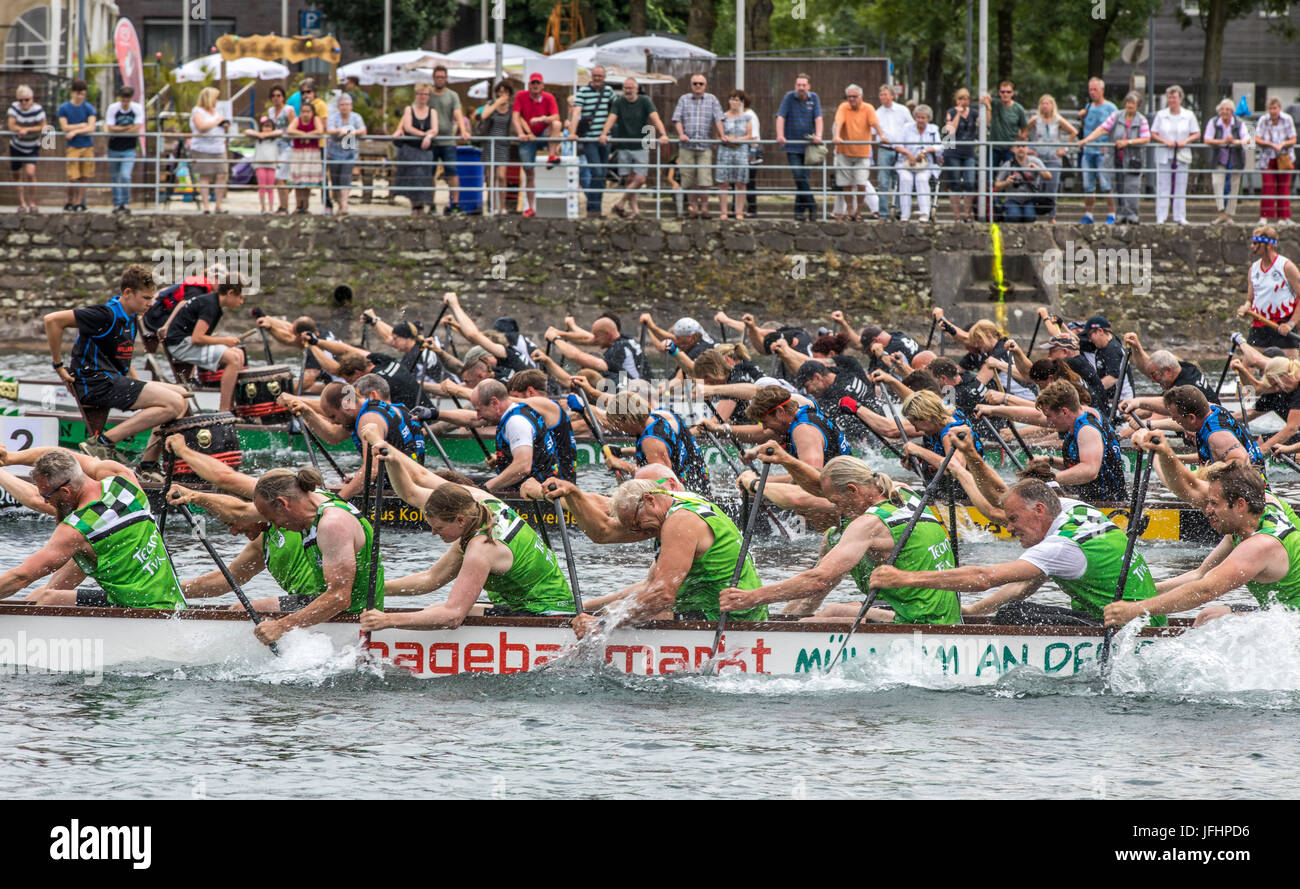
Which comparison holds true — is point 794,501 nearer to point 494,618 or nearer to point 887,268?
point 494,618

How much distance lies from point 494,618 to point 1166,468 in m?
4.26

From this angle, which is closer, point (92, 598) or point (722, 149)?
point (92, 598)

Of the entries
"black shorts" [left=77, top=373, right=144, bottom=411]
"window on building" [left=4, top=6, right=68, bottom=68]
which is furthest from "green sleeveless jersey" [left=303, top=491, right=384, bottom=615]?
"window on building" [left=4, top=6, right=68, bottom=68]

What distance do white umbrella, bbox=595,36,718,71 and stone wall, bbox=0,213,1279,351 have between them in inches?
232

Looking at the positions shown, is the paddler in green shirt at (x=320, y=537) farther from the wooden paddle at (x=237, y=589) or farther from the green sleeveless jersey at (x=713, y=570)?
the green sleeveless jersey at (x=713, y=570)

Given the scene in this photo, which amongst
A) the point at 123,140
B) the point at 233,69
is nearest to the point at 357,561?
the point at 123,140

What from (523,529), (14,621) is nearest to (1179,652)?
(523,529)

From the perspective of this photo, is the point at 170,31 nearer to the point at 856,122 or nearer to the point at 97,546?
the point at 856,122

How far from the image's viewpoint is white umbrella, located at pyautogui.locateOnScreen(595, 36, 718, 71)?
29109 mm

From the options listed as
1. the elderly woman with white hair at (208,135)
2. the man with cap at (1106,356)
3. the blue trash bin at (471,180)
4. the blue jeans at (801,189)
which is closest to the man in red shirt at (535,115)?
the blue trash bin at (471,180)

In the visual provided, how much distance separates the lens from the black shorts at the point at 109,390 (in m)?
14.0

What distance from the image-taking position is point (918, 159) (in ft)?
77.9

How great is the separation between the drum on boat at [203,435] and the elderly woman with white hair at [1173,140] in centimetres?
1389

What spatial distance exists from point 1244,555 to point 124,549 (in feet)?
20.8
